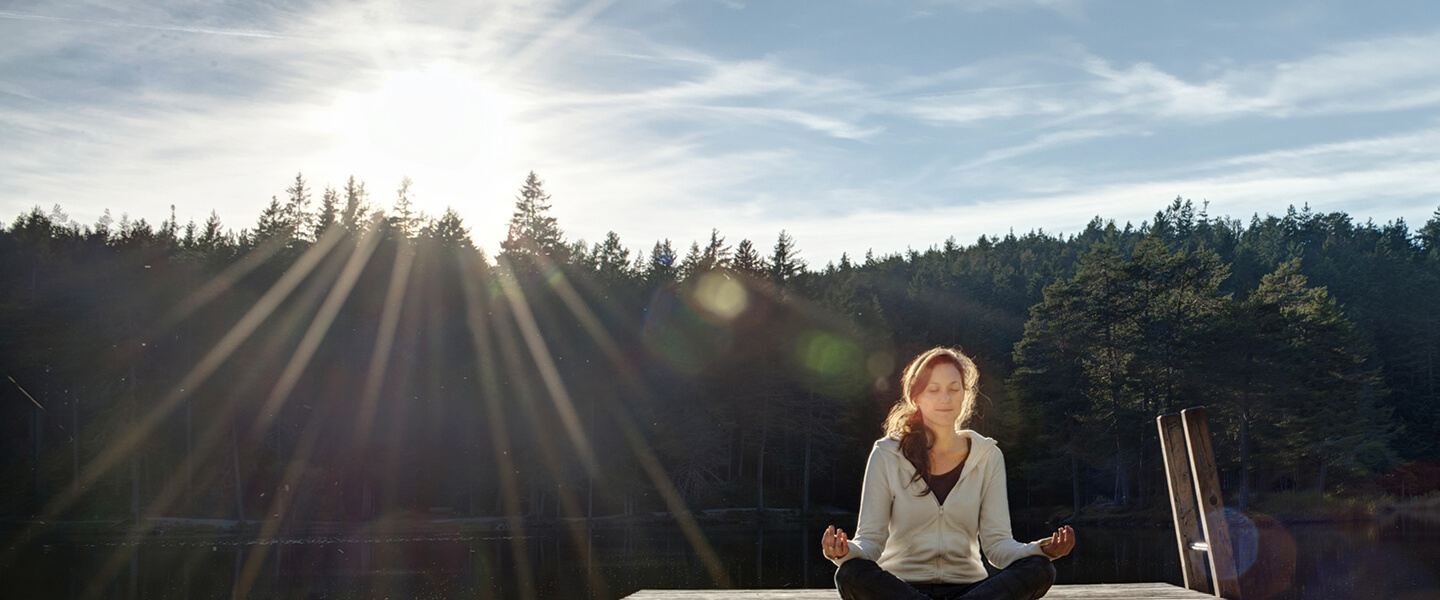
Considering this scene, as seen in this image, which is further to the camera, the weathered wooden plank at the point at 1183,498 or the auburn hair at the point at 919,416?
the weathered wooden plank at the point at 1183,498

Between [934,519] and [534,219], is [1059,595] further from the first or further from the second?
[534,219]

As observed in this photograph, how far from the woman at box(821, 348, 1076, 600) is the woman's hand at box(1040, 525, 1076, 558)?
0.31ft

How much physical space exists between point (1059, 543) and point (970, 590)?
500mm

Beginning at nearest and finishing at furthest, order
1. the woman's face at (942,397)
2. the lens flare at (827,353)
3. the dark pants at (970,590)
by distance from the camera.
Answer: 1. the dark pants at (970,590)
2. the woman's face at (942,397)
3. the lens flare at (827,353)

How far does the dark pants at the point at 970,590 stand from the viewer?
501cm

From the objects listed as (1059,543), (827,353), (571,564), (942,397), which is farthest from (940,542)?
(827,353)

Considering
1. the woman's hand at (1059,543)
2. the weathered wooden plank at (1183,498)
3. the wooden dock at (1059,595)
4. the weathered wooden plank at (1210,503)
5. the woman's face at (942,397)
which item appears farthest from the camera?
the weathered wooden plank at (1183,498)

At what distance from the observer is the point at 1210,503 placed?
26.2 ft

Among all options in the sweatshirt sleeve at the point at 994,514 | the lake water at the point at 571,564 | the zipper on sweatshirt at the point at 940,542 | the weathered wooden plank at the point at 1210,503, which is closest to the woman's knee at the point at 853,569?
the zipper on sweatshirt at the point at 940,542

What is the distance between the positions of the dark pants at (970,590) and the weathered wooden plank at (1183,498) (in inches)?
136

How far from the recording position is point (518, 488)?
149ft

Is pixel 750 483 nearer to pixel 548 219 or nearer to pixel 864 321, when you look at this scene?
pixel 864 321

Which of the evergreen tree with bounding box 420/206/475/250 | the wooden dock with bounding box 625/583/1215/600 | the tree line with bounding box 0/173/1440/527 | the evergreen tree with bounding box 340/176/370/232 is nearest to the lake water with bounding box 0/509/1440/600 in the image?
the tree line with bounding box 0/173/1440/527

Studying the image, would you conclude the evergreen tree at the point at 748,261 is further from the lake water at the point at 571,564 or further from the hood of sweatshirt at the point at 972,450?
the hood of sweatshirt at the point at 972,450
